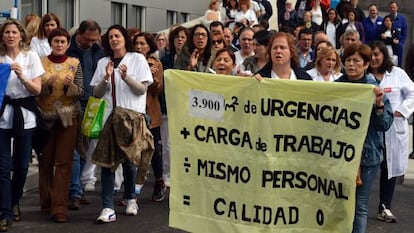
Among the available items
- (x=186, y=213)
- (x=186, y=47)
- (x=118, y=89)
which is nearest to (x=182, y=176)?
(x=186, y=213)

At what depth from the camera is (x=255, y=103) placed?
607 cm

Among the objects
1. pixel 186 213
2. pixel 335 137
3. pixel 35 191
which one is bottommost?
pixel 35 191

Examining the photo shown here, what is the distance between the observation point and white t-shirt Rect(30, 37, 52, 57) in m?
9.22

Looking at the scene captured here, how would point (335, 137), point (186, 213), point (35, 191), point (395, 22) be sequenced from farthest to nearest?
point (395, 22), point (35, 191), point (186, 213), point (335, 137)

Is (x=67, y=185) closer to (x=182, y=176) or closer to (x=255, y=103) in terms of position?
(x=182, y=176)

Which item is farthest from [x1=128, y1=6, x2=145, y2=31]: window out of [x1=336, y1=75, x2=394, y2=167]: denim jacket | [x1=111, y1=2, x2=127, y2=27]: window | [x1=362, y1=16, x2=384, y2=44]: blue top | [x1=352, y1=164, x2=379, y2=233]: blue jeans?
[x1=352, y1=164, x2=379, y2=233]: blue jeans

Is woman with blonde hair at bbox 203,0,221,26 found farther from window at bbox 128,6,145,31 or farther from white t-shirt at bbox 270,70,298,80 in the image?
white t-shirt at bbox 270,70,298,80

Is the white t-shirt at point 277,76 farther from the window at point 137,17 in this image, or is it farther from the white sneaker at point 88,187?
the window at point 137,17

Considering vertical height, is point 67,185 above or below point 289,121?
below

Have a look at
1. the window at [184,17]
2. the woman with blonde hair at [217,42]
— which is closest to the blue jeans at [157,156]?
the woman with blonde hair at [217,42]

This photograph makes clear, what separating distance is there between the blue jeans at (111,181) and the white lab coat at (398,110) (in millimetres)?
2480

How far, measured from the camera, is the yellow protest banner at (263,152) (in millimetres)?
5844

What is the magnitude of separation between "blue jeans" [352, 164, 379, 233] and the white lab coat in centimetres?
157

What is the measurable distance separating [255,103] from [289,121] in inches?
11.1
